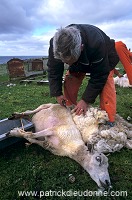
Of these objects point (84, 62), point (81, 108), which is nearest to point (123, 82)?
point (81, 108)

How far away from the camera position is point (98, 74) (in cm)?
474

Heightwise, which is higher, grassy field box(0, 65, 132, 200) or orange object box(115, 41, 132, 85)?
orange object box(115, 41, 132, 85)

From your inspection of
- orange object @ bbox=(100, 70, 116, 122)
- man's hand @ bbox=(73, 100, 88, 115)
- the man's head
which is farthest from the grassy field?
the man's head

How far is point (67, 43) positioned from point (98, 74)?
112 centimetres

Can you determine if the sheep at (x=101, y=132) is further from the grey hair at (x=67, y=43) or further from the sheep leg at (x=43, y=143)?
the grey hair at (x=67, y=43)

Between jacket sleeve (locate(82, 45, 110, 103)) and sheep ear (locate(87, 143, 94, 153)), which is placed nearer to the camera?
sheep ear (locate(87, 143, 94, 153))

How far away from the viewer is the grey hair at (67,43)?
3.89 metres

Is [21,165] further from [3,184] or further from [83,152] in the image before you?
[83,152]

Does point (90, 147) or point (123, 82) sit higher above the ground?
point (90, 147)

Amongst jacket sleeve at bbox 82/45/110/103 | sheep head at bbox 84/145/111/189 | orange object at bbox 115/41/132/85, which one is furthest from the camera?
orange object at bbox 115/41/132/85

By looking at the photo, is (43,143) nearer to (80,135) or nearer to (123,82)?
(80,135)

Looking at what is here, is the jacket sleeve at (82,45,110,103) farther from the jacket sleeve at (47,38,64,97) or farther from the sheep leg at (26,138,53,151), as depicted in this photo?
the sheep leg at (26,138,53,151)

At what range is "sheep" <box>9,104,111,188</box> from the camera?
4.08 m

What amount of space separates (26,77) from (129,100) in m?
9.78
